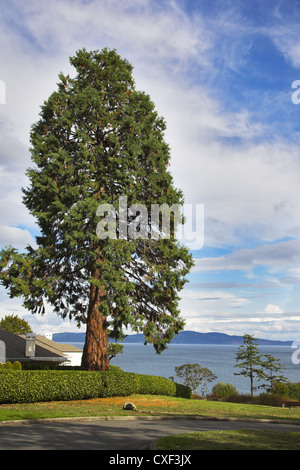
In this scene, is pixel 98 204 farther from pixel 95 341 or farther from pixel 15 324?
pixel 15 324

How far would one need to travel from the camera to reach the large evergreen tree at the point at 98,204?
74.1 feet

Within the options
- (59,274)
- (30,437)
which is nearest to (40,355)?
(59,274)

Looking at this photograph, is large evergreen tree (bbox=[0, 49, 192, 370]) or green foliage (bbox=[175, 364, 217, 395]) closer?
large evergreen tree (bbox=[0, 49, 192, 370])

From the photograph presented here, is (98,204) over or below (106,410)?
over

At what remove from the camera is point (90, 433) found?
11039 mm

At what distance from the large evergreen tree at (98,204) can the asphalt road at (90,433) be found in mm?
8587

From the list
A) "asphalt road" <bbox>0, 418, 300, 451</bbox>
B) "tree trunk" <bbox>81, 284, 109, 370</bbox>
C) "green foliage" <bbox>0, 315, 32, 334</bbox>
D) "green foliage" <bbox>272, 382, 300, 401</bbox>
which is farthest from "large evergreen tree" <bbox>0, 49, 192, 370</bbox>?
"green foliage" <bbox>0, 315, 32, 334</bbox>

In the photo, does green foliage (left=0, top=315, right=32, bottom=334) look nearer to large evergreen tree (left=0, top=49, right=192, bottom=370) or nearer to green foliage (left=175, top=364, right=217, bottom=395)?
green foliage (left=175, top=364, right=217, bottom=395)

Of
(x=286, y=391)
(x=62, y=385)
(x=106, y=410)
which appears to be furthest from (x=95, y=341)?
(x=286, y=391)

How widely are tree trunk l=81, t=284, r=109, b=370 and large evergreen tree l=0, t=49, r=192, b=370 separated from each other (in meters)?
0.06

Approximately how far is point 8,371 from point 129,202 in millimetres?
10993

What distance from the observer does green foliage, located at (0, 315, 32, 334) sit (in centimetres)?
5650

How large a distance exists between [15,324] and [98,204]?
1610 inches

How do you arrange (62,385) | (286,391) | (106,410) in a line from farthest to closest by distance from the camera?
(286,391) → (62,385) → (106,410)
